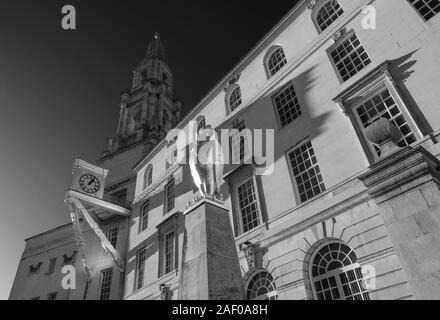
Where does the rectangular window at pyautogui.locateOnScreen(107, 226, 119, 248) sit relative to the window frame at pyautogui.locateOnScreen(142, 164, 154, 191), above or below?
below

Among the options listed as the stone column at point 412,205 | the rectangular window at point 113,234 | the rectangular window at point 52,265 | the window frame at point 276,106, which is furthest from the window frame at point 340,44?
the rectangular window at point 52,265

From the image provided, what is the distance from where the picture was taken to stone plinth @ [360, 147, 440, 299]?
6.57 metres

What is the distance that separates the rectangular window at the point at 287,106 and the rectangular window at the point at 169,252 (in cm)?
1052

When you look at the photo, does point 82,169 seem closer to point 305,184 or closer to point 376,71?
point 305,184

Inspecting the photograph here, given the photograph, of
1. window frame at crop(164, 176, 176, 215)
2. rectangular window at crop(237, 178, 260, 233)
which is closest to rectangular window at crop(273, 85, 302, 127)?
rectangular window at crop(237, 178, 260, 233)

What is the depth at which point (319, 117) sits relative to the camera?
45.6ft

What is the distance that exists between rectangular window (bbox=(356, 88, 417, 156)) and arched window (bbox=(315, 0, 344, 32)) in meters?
5.98

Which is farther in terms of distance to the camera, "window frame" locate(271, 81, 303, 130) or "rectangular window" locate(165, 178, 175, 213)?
"rectangular window" locate(165, 178, 175, 213)

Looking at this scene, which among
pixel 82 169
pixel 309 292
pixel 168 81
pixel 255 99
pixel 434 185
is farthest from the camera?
pixel 168 81

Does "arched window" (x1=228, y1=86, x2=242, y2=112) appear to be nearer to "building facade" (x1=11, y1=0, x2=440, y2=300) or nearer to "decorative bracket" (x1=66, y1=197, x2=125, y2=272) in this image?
"building facade" (x1=11, y1=0, x2=440, y2=300)

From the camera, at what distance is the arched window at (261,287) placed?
12.8 metres

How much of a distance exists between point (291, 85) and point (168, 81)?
3836 cm

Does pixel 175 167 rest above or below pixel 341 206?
above
